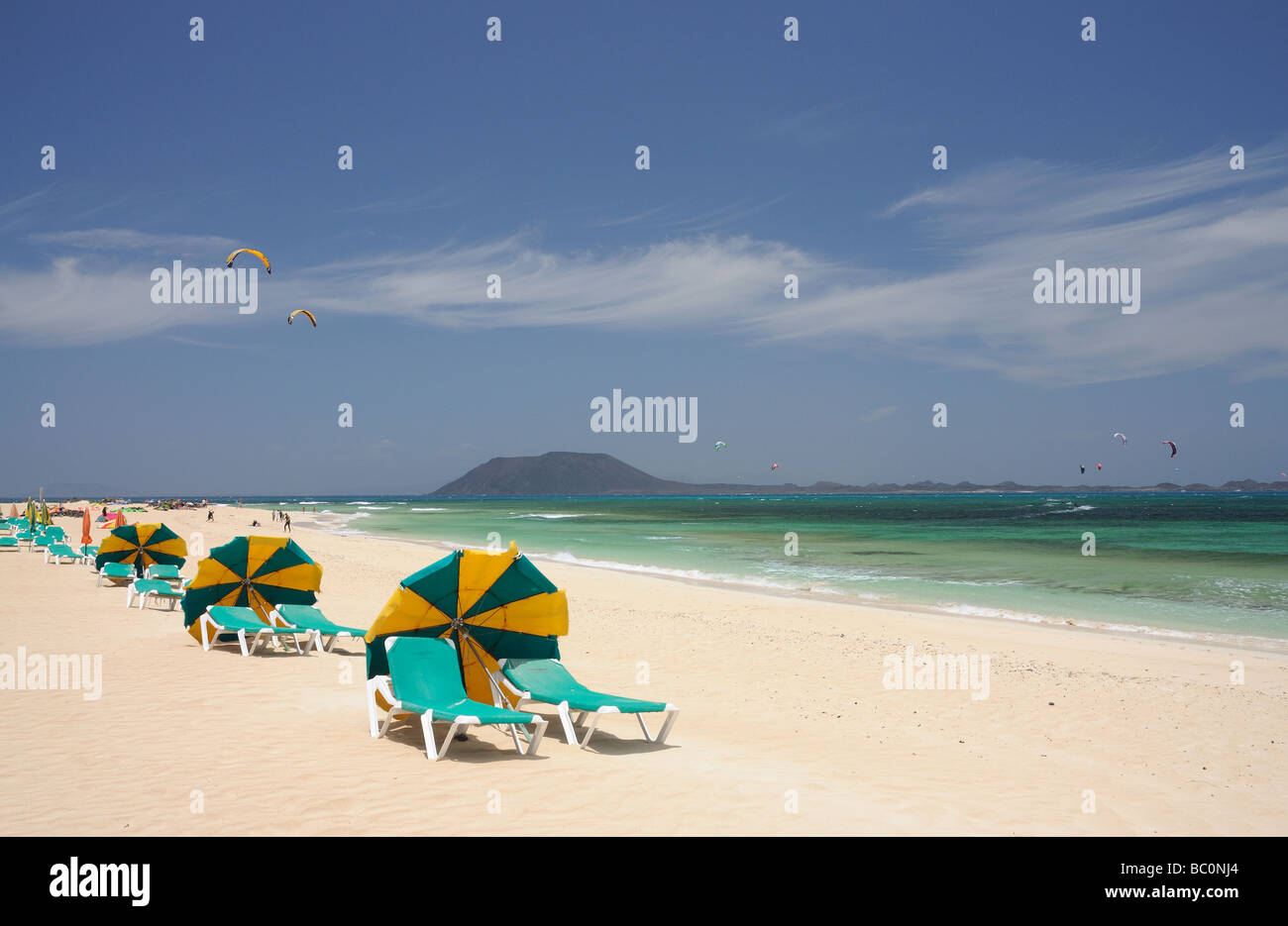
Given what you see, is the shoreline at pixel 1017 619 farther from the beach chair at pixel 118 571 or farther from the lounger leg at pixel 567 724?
the beach chair at pixel 118 571

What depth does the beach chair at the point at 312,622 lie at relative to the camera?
37.2 ft

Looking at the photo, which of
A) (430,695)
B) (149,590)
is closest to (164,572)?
(149,590)

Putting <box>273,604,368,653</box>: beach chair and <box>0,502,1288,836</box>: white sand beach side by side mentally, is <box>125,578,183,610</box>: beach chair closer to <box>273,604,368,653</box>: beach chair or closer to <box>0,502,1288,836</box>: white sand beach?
<box>0,502,1288,836</box>: white sand beach

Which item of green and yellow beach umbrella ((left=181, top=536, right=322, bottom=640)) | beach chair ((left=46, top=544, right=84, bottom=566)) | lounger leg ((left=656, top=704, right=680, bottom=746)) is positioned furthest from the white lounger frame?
beach chair ((left=46, top=544, right=84, bottom=566))

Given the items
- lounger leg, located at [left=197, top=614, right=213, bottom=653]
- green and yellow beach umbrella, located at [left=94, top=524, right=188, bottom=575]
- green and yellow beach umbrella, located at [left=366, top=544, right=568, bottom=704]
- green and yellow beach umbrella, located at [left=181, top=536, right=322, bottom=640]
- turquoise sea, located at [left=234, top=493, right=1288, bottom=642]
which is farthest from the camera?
green and yellow beach umbrella, located at [left=94, top=524, right=188, bottom=575]

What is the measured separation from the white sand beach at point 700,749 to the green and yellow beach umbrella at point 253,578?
0.66m

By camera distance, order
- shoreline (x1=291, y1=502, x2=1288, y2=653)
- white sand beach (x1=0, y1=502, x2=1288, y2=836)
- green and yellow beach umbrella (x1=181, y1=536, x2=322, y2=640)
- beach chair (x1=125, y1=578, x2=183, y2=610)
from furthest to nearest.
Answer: beach chair (x1=125, y1=578, x2=183, y2=610) < shoreline (x1=291, y1=502, x2=1288, y2=653) < green and yellow beach umbrella (x1=181, y1=536, x2=322, y2=640) < white sand beach (x1=0, y1=502, x2=1288, y2=836)

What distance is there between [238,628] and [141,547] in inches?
385

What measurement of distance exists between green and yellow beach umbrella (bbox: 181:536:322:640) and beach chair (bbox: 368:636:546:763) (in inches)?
218

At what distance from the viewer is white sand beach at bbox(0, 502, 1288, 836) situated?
16.6 ft

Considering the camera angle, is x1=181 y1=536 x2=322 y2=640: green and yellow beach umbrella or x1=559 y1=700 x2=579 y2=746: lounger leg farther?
x1=181 y1=536 x2=322 y2=640: green and yellow beach umbrella

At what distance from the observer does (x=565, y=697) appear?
23.2ft
